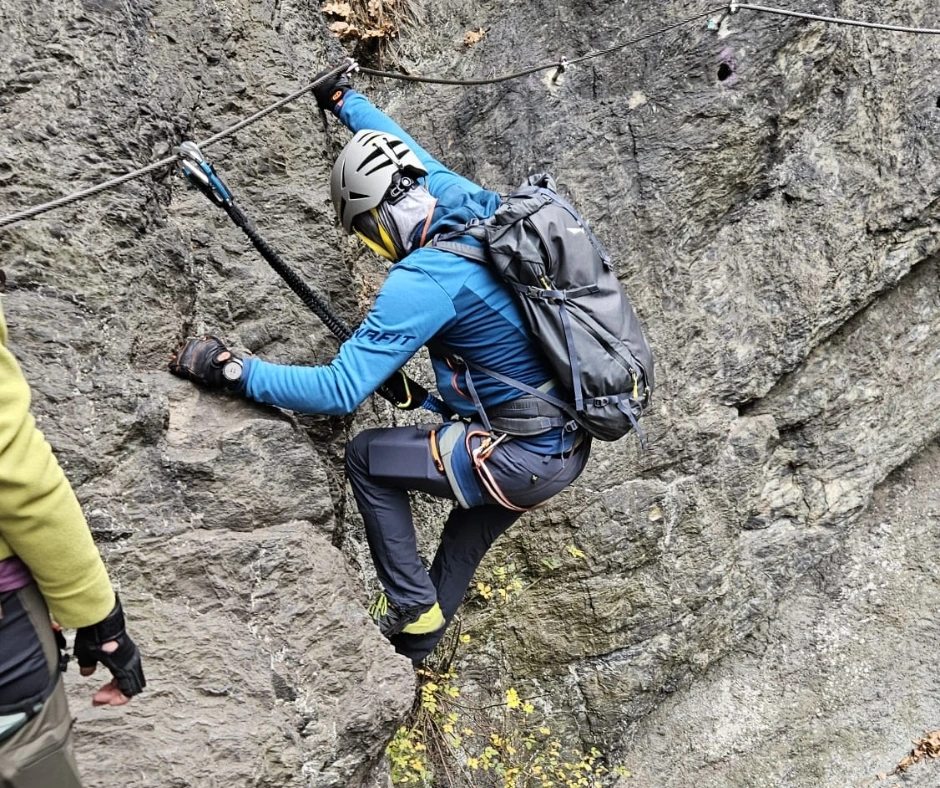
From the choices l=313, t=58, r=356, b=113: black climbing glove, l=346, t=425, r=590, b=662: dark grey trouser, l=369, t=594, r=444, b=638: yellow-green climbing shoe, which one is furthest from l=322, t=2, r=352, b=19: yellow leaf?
l=369, t=594, r=444, b=638: yellow-green climbing shoe

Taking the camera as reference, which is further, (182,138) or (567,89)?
(567,89)

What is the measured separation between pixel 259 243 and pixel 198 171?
0.51 m

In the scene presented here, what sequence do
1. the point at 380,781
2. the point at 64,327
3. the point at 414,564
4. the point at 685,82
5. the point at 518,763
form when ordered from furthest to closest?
the point at 518,763 → the point at 685,82 → the point at 414,564 → the point at 380,781 → the point at 64,327

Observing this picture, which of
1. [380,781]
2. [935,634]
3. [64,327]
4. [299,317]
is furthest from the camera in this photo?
[935,634]

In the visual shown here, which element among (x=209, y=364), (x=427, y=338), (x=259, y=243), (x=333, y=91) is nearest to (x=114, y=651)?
(x=209, y=364)

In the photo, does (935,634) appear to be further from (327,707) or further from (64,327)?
(64,327)

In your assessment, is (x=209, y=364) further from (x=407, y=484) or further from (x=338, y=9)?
(x=338, y=9)

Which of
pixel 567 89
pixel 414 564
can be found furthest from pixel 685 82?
pixel 414 564

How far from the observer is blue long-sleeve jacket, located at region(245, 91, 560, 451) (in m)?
3.84

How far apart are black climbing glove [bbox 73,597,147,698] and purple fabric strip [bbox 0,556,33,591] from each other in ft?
1.00

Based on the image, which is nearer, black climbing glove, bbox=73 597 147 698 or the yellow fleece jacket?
the yellow fleece jacket

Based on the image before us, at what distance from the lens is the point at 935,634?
7.46 m

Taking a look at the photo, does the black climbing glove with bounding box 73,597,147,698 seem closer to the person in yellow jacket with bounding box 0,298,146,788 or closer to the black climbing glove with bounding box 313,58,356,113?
the person in yellow jacket with bounding box 0,298,146,788

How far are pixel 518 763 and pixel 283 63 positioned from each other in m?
5.88
